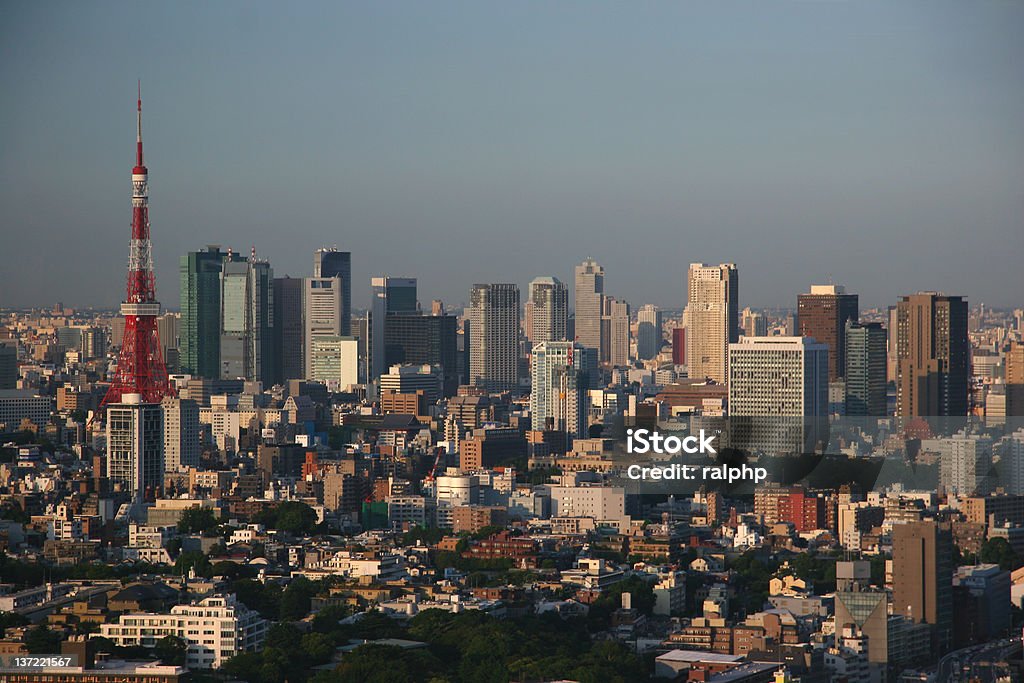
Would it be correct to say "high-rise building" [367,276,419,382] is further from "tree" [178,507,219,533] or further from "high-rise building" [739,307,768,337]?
"tree" [178,507,219,533]

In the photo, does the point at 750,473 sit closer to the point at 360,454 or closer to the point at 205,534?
the point at 205,534

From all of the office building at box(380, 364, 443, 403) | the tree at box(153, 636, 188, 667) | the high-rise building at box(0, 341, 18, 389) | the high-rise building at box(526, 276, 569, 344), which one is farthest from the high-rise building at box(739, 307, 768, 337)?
the tree at box(153, 636, 188, 667)

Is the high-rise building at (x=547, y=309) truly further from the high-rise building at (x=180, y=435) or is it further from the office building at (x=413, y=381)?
the high-rise building at (x=180, y=435)

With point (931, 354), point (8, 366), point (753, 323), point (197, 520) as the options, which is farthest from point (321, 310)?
point (197, 520)

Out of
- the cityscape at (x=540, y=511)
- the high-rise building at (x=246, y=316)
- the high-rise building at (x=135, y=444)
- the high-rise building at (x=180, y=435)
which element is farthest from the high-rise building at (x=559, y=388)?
the high-rise building at (x=135, y=444)

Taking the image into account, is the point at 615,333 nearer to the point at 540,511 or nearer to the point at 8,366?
the point at 8,366

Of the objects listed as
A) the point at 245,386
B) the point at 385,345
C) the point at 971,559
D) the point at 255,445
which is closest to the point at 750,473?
→ the point at 971,559

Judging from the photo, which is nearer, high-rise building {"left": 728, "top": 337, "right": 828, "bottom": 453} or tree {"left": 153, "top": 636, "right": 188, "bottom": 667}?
tree {"left": 153, "top": 636, "right": 188, "bottom": 667}
